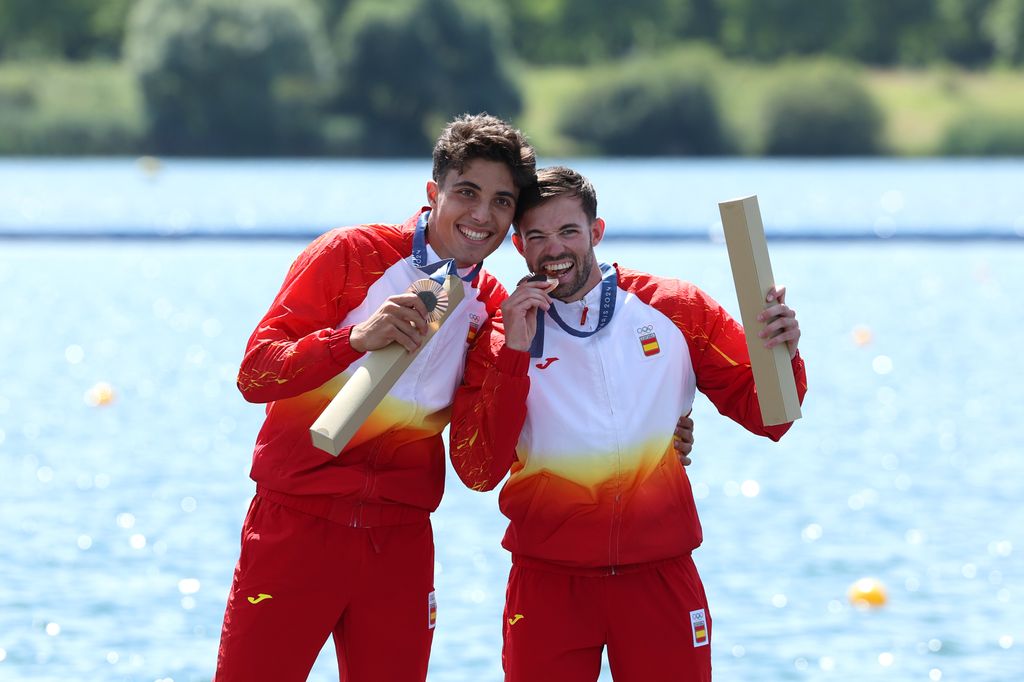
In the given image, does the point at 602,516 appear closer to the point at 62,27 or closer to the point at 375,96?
the point at 375,96

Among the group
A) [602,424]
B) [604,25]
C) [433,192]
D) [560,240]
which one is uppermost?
[604,25]

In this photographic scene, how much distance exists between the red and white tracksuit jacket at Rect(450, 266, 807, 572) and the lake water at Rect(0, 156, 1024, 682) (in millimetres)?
2581

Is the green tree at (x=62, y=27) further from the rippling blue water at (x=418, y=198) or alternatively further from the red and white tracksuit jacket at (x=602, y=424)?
the red and white tracksuit jacket at (x=602, y=424)

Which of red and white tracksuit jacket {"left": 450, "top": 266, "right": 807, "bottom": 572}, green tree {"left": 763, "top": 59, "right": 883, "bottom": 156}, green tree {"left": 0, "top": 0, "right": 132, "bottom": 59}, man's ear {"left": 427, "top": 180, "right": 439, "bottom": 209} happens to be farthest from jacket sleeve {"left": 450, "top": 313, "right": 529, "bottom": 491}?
green tree {"left": 0, "top": 0, "right": 132, "bottom": 59}

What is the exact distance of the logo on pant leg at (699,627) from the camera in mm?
3250

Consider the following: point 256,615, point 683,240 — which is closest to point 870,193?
point 683,240

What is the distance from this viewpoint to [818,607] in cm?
672

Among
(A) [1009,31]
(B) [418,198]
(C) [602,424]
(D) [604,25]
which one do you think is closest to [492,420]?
(C) [602,424]

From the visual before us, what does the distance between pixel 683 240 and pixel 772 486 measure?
1040 cm

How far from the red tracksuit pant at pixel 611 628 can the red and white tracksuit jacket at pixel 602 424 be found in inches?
2.0

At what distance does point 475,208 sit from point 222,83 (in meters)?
43.7

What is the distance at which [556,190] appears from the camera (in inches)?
128

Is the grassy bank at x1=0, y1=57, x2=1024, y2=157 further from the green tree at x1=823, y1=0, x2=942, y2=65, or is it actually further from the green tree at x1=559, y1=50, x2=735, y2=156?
the green tree at x1=823, y1=0, x2=942, y2=65

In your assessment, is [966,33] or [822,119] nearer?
[822,119]
